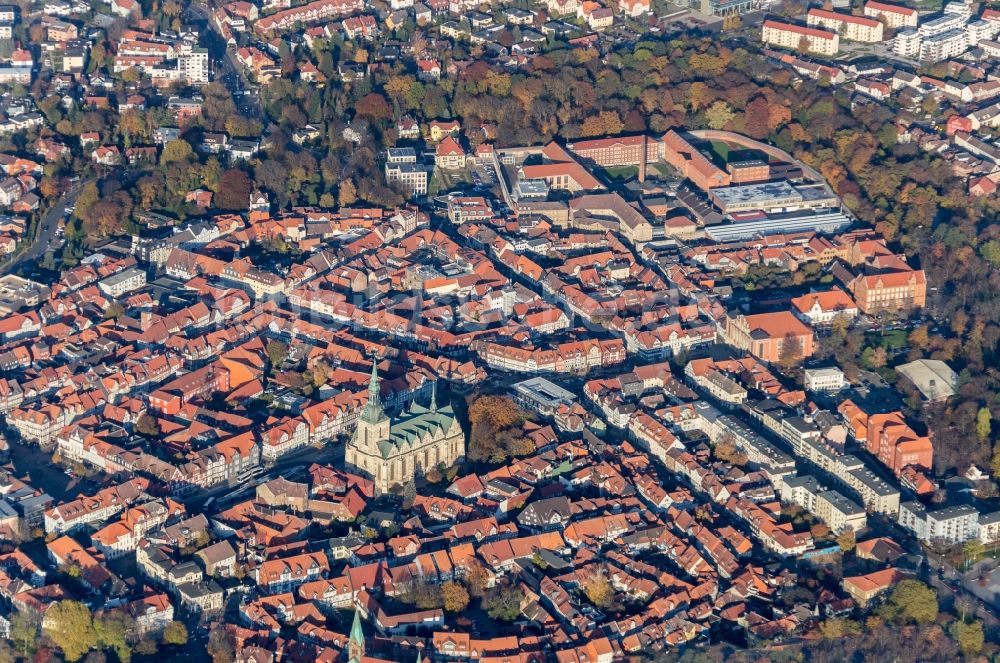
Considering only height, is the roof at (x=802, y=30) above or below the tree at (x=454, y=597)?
above

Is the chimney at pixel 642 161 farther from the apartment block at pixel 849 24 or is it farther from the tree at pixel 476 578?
the tree at pixel 476 578

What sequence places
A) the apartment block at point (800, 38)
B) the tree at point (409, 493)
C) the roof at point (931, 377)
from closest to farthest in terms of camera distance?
1. the tree at point (409, 493)
2. the roof at point (931, 377)
3. the apartment block at point (800, 38)

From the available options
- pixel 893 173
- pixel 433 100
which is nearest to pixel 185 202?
pixel 433 100

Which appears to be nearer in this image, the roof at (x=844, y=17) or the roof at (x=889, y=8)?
the roof at (x=844, y=17)

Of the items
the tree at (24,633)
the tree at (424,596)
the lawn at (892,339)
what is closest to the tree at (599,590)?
the tree at (424,596)

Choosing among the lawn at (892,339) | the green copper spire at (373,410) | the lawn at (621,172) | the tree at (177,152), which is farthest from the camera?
the lawn at (621,172)

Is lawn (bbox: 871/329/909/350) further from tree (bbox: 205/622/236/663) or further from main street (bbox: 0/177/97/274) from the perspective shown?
main street (bbox: 0/177/97/274)

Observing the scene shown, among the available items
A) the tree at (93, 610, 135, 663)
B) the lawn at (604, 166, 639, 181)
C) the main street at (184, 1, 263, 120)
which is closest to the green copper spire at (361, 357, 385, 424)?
the tree at (93, 610, 135, 663)
